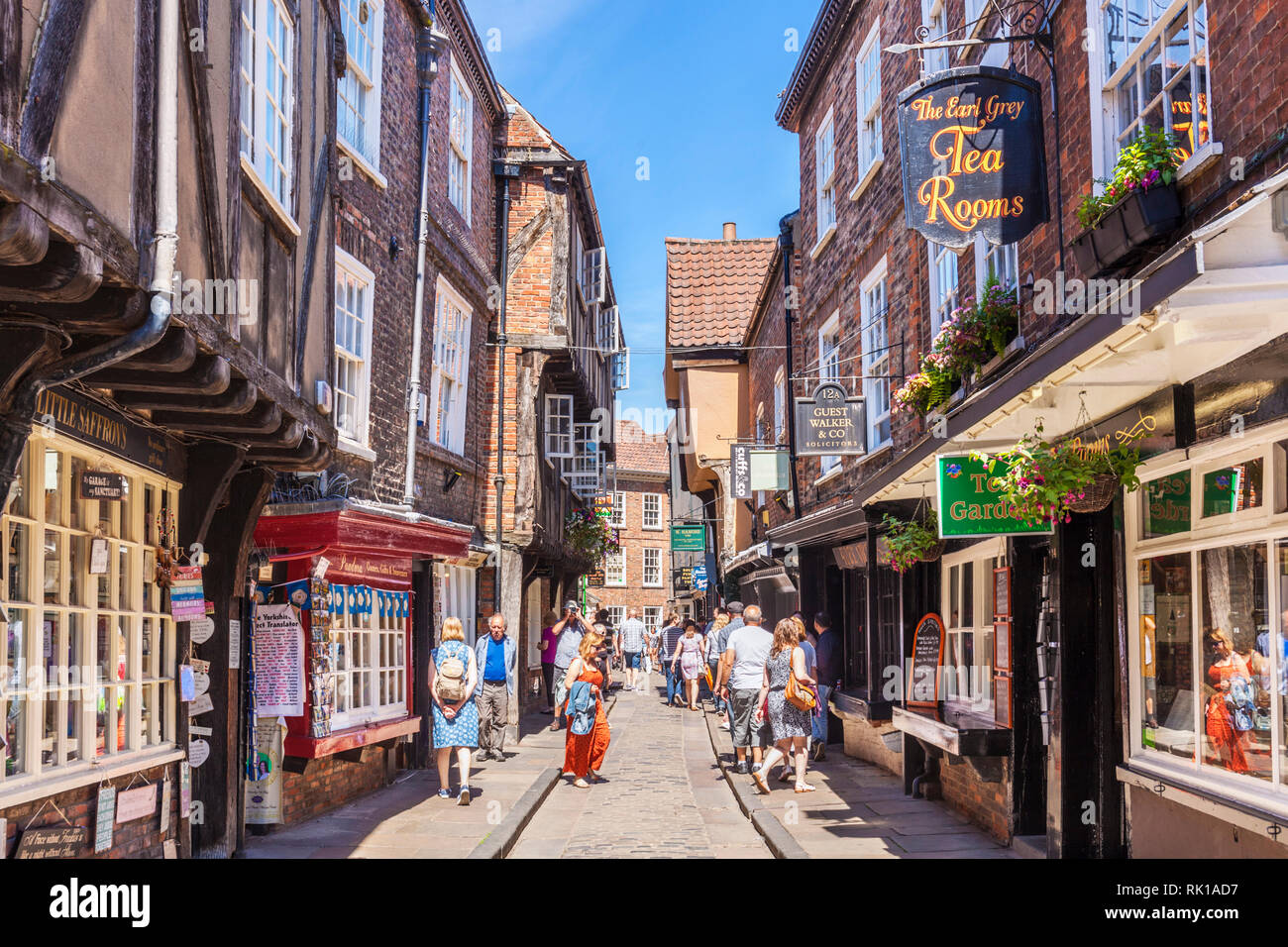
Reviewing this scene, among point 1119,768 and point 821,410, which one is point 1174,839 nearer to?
point 1119,768

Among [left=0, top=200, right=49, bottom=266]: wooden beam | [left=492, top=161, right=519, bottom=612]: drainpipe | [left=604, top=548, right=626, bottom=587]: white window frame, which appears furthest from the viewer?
[left=604, top=548, right=626, bottom=587]: white window frame

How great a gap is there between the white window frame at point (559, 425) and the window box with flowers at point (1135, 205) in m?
14.2

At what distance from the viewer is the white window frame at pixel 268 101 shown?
23.5ft

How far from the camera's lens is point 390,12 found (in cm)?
1254

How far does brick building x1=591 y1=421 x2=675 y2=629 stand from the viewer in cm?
5150

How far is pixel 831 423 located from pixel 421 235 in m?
5.06

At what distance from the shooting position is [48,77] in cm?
421

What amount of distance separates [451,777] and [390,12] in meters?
8.10

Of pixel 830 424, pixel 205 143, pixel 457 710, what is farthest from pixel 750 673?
pixel 205 143

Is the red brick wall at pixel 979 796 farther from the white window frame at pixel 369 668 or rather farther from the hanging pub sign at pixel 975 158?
the white window frame at pixel 369 668

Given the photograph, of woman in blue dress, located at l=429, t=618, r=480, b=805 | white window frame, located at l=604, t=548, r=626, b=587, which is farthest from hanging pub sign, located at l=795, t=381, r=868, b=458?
white window frame, located at l=604, t=548, r=626, b=587

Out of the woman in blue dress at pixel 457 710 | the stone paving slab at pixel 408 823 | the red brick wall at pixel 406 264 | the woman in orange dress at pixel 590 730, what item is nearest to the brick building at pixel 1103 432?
the woman in orange dress at pixel 590 730

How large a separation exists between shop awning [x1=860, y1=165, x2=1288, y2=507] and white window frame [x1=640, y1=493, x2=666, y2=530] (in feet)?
150

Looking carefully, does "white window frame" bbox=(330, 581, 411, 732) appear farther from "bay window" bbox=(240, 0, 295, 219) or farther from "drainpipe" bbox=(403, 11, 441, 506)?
"bay window" bbox=(240, 0, 295, 219)
